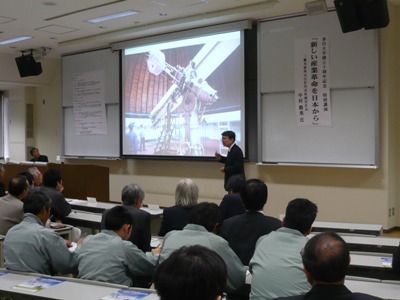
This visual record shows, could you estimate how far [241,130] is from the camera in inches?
296

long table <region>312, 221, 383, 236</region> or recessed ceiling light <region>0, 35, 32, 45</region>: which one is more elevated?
recessed ceiling light <region>0, 35, 32, 45</region>

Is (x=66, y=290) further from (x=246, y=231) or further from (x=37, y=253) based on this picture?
(x=246, y=231)

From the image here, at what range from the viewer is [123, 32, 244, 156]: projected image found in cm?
765

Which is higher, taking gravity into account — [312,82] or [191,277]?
[312,82]

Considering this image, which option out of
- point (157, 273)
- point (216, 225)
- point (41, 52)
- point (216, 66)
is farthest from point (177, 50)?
point (157, 273)

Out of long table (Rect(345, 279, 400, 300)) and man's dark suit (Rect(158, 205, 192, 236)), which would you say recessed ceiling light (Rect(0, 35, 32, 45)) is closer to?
man's dark suit (Rect(158, 205, 192, 236))

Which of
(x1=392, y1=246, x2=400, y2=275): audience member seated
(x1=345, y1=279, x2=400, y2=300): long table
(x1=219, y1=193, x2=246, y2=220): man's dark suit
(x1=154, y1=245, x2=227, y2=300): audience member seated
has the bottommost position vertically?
(x1=345, y1=279, x2=400, y2=300): long table

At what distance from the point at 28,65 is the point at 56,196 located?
5960mm

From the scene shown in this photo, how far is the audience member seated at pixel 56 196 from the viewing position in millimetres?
4777

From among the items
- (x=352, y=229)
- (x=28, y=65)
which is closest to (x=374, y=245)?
(x=352, y=229)

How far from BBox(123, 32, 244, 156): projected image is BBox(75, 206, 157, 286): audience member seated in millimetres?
4903

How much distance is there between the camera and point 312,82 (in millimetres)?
6797

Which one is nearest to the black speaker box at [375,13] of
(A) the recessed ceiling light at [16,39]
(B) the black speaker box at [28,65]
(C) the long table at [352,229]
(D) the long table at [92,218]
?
(C) the long table at [352,229]

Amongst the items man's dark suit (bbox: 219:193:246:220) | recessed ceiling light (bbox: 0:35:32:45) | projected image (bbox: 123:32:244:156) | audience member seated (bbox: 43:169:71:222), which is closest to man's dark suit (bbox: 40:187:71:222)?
audience member seated (bbox: 43:169:71:222)
